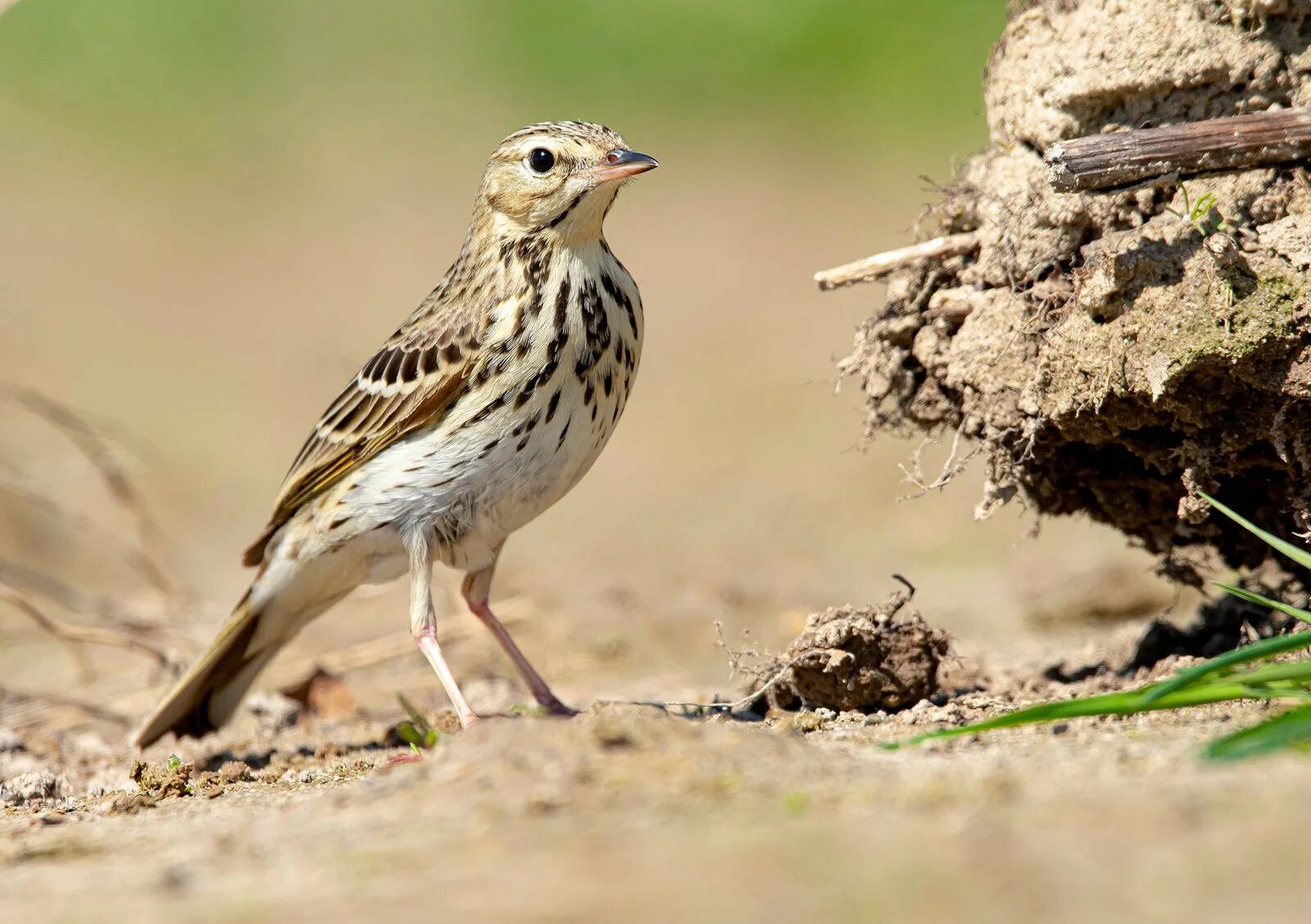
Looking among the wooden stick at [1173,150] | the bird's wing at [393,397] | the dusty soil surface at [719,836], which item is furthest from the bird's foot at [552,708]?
the wooden stick at [1173,150]

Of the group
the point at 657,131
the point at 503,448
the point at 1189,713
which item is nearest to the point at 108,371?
the point at 657,131

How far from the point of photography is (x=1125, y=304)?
484cm

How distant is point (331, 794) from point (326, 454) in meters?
2.09

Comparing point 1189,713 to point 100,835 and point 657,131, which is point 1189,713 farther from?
Result: point 657,131

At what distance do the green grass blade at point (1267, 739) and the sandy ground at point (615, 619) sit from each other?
0.21ft

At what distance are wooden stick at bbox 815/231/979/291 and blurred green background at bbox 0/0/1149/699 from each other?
1.32 feet

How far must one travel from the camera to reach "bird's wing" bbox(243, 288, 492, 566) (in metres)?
5.50

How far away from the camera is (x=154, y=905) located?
302cm

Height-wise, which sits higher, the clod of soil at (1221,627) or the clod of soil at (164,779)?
the clod of soil at (164,779)

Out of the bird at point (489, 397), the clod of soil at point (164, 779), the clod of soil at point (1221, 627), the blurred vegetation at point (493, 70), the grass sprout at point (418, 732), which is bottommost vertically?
the grass sprout at point (418, 732)

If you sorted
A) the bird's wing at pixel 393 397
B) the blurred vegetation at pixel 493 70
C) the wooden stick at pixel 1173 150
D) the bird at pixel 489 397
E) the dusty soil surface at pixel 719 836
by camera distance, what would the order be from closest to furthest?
the dusty soil surface at pixel 719 836 → the wooden stick at pixel 1173 150 → the bird at pixel 489 397 → the bird's wing at pixel 393 397 → the blurred vegetation at pixel 493 70

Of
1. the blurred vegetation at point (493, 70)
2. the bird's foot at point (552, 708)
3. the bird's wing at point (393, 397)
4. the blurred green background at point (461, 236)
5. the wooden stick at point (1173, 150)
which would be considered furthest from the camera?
the blurred vegetation at point (493, 70)

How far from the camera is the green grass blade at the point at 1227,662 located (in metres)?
3.55

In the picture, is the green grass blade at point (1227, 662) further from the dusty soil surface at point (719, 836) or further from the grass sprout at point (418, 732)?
the grass sprout at point (418, 732)
